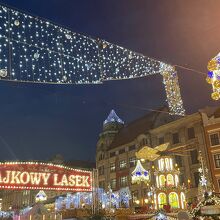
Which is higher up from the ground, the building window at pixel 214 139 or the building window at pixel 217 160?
the building window at pixel 214 139

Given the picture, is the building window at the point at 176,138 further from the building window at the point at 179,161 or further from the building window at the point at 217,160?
the building window at the point at 217,160

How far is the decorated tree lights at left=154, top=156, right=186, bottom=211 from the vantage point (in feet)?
90.0

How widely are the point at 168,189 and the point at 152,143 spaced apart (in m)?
16.0

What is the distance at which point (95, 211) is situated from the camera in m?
21.0

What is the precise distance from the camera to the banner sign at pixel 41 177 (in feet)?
59.3

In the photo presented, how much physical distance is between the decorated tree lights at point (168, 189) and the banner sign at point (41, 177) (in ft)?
29.6

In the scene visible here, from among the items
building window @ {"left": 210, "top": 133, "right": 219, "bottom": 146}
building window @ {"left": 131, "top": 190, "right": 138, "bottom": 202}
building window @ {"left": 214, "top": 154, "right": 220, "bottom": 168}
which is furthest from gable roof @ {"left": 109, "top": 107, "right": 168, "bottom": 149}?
building window @ {"left": 214, "top": 154, "right": 220, "bottom": 168}

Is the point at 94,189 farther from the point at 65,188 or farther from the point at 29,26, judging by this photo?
the point at 29,26

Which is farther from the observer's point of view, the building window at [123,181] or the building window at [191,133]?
the building window at [123,181]

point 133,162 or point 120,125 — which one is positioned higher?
point 120,125

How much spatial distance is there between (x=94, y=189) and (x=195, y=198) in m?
18.2

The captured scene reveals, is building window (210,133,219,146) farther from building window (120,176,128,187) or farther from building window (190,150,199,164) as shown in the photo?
building window (120,176,128,187)

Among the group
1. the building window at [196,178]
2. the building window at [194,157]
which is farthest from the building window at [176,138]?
the building window at [196,178]

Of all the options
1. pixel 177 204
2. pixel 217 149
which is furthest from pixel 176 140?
pixel 177 204
